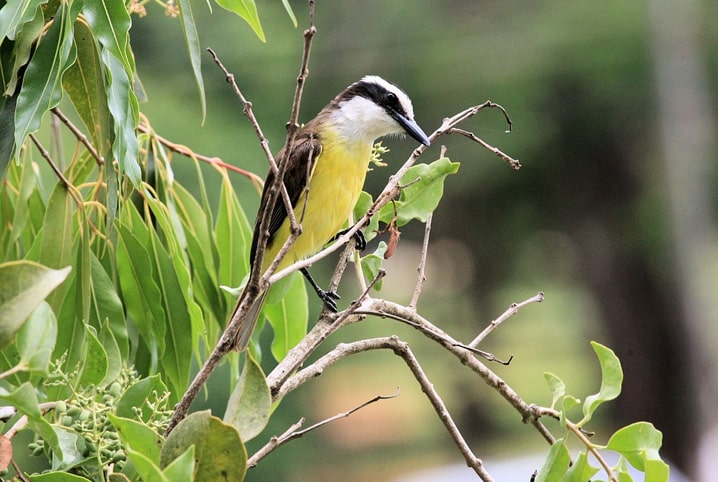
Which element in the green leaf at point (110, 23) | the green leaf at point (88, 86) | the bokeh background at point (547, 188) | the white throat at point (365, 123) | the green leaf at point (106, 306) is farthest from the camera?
the bokeh background at point (547, 188)

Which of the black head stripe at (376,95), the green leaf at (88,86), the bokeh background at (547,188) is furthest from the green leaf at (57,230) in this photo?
the bokeh background at (547,188)

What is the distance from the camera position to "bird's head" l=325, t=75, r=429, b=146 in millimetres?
2596

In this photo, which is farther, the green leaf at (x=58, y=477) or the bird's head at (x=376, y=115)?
the bird's head at (x=376, y=115)

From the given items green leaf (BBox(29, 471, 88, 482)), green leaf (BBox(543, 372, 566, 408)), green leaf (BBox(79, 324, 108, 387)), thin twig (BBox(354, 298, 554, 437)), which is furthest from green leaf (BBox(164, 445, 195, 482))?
green leaf (BBox(543, 372, 566, 408))

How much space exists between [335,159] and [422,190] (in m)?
0.99

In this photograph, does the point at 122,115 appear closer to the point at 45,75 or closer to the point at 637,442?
the point at 45,75

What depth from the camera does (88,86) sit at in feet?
4.88

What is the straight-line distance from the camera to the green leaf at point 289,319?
1.99 meters

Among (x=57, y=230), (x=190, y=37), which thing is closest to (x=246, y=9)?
(x=190, y=37)

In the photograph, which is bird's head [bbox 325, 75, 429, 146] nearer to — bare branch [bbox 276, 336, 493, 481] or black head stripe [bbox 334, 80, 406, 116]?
black head stripe [bbox 334, 80, 406, 116]

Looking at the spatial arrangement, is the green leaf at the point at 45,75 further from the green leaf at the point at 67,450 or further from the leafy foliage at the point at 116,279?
the green leaf at the point at 67,450

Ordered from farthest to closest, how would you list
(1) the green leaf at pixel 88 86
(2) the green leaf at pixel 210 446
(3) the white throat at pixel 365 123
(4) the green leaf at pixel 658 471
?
1. (3) the white throat at pixel 365 123
2. (1) the green leaf at pixel 88 86
3. (4) the green leaf at pixel 658 471
4. (2) the green leaf at pixel 210 446

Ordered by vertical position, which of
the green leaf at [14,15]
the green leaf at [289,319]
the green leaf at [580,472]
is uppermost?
the green leaf at [14,15]

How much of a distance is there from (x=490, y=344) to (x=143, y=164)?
8.31 metres
